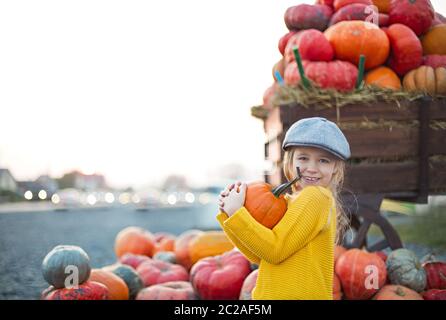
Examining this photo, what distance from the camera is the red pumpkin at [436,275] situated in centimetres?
294

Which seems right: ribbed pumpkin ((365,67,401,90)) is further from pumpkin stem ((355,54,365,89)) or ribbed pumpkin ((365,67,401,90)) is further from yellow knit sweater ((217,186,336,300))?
yellow knit sweater ((217,186,336,300))

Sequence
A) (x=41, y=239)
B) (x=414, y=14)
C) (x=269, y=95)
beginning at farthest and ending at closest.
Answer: (x=41, y=239) → (x=269, y=95) → (x=414, y=14)

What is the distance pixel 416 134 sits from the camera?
2.85 metres

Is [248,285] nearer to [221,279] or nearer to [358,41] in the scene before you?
[221,279]

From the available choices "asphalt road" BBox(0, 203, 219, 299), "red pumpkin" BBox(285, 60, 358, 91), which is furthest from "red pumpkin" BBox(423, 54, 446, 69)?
"asphalt road" BBox(0, 203, 219, 299)

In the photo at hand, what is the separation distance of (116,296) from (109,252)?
2.75 metres

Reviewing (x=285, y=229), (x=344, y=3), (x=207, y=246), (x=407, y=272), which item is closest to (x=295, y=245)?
(x=285, y=229)

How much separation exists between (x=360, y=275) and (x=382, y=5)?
63.3 inches

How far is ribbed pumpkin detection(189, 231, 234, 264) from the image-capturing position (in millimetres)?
3747

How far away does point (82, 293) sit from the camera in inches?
100

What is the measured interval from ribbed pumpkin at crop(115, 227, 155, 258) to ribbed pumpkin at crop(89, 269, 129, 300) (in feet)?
4.33

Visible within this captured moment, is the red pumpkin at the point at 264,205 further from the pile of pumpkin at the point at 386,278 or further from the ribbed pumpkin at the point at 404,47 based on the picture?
the ribbed pumpkin at the point at 404,47
